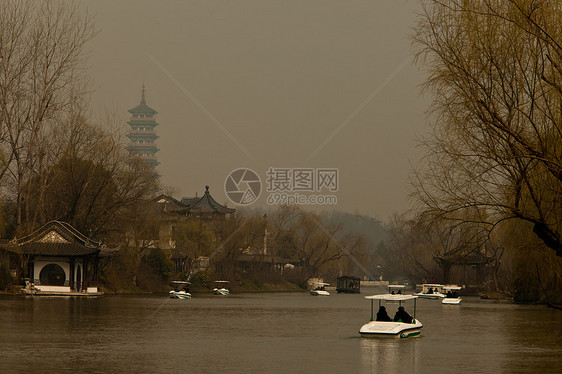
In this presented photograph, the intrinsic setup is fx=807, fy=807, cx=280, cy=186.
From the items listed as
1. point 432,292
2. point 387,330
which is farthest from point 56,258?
point 387,330

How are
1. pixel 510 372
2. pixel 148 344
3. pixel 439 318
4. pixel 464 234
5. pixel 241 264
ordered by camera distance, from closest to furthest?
pixel 510 372
pixel 464 234
pixel 148 344
pixel 439 318
pixel 241 264

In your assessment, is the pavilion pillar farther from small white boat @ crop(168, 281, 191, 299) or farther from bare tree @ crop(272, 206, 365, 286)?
bare tree @ crop(272, 206, 365, 286)

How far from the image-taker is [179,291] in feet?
214

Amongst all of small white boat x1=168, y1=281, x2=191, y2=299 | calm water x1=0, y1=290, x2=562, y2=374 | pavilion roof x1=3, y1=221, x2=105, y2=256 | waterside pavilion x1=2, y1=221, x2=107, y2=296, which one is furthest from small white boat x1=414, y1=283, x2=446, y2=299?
calm water x1=0, y1=290, x2=562, y2=374

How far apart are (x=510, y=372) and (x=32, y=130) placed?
49.3m

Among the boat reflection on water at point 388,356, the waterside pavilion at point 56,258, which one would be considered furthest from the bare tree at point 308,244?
the boat reflection on water at point 388,356

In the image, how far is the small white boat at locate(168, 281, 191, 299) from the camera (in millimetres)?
62981

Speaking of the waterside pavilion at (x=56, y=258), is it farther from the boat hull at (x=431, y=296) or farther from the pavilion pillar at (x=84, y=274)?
the boat hull at (x=431, y=296)

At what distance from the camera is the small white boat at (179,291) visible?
6298 cm

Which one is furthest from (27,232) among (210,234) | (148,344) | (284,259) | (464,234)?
(284,259)

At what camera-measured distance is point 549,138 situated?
65.6 ft

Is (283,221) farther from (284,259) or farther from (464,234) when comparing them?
(464,234)

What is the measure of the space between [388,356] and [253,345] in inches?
184

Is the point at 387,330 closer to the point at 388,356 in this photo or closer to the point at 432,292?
the point at 388,356
